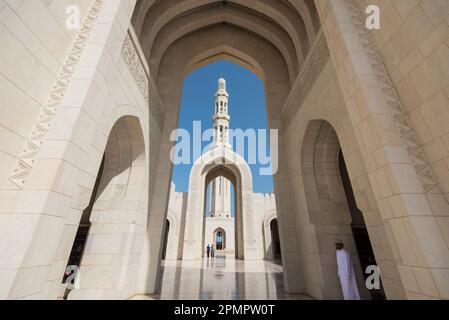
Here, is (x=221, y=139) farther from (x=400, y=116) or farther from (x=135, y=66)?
(x=400, y=116)

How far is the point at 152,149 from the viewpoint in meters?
5.67

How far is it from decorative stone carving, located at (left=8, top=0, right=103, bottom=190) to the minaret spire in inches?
795

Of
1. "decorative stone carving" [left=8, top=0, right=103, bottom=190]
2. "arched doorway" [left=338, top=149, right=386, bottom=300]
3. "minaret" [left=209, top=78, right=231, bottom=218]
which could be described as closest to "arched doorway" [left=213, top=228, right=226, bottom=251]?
"minaret" [left=209, top=78, right=231, bottom=218]

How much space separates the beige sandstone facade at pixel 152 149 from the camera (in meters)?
1.99

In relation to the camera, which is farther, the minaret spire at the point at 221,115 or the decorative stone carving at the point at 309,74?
the minaret spire at the point at 221,115

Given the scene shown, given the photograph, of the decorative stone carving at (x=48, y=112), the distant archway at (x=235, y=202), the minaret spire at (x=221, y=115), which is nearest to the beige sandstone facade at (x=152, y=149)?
the decorative stone carving at (x=48, y=112)

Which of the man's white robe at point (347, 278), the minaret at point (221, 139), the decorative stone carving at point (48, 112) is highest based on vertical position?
the minaret at point (221, 139)

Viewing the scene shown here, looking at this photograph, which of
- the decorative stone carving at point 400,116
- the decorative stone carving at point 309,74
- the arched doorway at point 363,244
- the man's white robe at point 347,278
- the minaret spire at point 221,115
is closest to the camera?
the decorative stone carving at point 400,116

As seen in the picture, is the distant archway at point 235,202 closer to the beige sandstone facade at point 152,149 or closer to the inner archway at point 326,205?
the beige sandstone facade at point 152,149

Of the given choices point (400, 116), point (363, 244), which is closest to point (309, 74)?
point (400, 116)

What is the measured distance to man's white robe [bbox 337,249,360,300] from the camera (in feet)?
12.8

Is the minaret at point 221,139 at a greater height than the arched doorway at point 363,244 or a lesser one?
greater

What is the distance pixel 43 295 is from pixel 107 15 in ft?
12.1

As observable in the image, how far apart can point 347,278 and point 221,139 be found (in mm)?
20145
